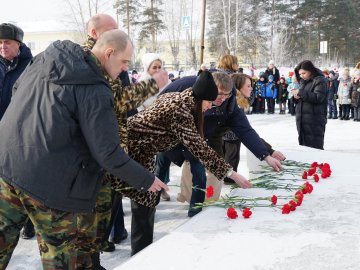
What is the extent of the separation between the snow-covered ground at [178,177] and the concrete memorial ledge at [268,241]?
0.45ft

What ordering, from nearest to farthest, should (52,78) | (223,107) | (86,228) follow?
(52,78) → (86,228) → (223,107)

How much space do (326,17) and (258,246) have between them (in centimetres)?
4330

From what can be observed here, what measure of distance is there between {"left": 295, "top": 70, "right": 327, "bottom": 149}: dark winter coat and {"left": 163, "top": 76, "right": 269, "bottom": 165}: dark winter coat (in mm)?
1665

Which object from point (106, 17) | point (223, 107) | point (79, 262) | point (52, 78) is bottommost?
point (79, 262)

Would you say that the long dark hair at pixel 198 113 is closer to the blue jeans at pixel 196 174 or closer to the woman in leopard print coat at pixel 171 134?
the woman in leopard print coat at pixel 171 134

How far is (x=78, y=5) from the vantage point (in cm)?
3067

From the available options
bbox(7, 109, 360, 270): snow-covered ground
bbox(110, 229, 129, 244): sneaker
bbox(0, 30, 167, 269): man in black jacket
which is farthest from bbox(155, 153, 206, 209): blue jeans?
bbox(0, 30, 167, 269): man in black jacket

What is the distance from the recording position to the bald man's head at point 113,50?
216cm

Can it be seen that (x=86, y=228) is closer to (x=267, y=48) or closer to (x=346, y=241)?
(x=346, y=241)

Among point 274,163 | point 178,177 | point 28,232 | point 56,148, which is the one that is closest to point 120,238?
point 28,232

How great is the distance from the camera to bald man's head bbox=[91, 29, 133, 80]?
216 centimetres

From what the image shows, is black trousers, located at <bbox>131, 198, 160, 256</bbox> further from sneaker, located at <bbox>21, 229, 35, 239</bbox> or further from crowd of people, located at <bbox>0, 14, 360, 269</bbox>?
sneaker, located at <bbox>21, 229, 35, 239</bbox>

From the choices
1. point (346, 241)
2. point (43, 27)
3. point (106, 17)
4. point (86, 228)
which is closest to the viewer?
point (346, 241)

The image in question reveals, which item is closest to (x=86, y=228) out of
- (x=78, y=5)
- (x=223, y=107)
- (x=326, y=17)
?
(x=223, y=107)
